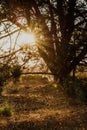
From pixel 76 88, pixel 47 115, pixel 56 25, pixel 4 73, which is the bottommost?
pixel 47 115

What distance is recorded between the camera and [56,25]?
476 inches

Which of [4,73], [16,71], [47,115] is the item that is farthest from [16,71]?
[47,115]

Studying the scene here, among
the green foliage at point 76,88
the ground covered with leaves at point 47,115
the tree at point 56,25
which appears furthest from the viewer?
the green foliage at point 76,88

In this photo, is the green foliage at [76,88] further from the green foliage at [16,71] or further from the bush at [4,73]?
the bush at [4,73]

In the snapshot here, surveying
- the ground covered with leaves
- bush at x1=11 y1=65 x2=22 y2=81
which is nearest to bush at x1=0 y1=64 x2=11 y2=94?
bush at x1=11 y1=65 x2=22 y2=81

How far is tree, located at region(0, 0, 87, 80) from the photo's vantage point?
38.0 ft

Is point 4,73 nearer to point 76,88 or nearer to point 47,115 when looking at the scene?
point 47,115

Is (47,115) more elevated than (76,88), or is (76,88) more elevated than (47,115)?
(76,88)

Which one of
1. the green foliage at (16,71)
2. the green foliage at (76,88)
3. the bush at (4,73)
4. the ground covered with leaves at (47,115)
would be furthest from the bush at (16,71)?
the green foliage at (76,88)

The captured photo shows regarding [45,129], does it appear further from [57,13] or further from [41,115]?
[57,13]

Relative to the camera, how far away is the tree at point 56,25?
11.6 m

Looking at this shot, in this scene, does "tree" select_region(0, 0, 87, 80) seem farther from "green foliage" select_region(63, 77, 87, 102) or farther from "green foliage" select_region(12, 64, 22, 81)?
"green foliage" select_region(12, 64, 22, 81)

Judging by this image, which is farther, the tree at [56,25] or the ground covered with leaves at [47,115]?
the tree at [56,25]

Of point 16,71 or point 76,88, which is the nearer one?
point 16,71
